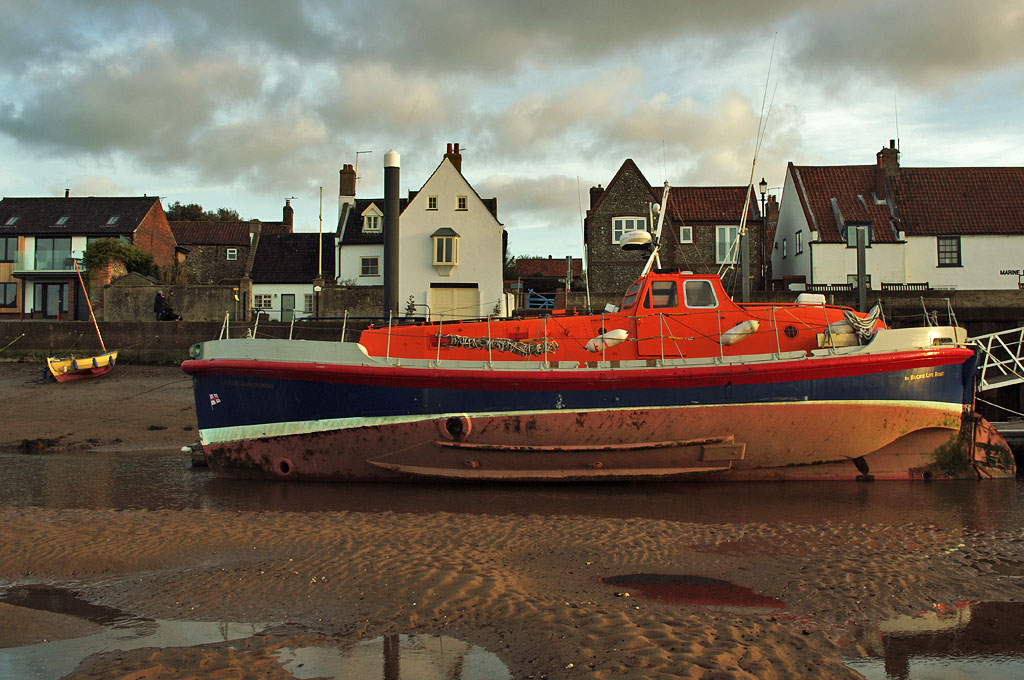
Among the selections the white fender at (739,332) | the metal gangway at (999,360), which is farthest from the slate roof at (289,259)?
the white fender at (739,332)

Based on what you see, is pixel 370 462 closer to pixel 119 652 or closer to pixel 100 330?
pixel 119 652

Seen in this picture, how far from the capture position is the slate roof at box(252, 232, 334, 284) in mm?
33812

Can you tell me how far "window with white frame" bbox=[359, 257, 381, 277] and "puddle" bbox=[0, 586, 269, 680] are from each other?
27.7m

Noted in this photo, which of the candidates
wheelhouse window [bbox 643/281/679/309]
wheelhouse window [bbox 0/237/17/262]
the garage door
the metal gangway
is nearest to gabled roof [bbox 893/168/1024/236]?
the metal gangway

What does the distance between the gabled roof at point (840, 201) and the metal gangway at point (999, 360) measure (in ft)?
39.0

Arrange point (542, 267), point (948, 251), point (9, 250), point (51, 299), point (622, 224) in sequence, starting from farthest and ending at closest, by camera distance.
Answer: point (542, 267) → point (9, 250) → point (51, 299) → point (622, 224) → point (948, 251)

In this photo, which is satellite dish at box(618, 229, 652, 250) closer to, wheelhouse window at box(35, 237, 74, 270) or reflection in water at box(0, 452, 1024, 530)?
reflection in water at box(0, 452, 1024, 530)

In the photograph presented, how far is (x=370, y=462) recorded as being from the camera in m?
9.33

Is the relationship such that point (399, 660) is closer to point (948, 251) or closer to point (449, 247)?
A: point (449, 247)

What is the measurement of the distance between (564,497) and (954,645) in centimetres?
472

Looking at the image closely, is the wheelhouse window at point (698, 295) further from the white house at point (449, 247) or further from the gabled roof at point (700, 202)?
the gabled roof at point (700, 202)

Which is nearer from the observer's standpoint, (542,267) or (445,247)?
(445,247)

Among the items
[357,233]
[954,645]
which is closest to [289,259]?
[357,233]

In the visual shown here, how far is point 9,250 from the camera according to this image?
107 ft
